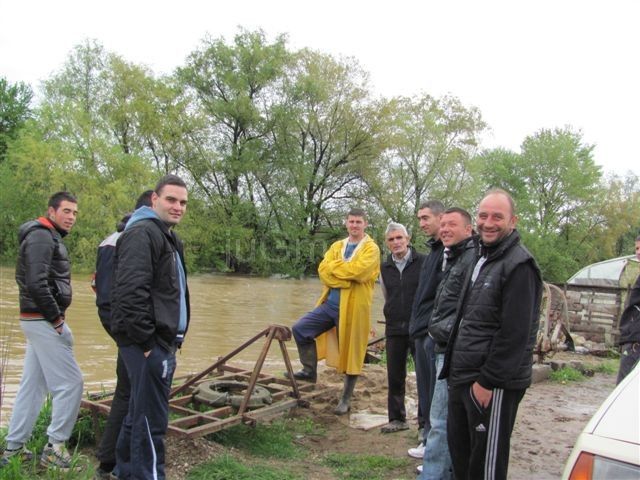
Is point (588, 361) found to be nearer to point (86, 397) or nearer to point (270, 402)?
point (270, 402)

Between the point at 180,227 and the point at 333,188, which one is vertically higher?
the point at 333,188

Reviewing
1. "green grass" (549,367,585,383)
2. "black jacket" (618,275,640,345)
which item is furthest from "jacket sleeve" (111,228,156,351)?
"green grass" (549,367,585,383)

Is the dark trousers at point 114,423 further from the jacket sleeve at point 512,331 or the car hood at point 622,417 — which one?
the car hood at point 622,417

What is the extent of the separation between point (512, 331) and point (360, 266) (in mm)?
2891

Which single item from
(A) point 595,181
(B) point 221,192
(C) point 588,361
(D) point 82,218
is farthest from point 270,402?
(A) point 595,181

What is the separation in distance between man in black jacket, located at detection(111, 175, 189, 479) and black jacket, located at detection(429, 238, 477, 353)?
1.76m

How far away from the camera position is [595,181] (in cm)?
4238

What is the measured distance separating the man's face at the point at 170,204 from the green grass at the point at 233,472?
6.09ft

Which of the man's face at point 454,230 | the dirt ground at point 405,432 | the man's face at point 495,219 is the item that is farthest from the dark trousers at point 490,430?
the dirt ground at point 405,432

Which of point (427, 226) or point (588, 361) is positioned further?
point (588, 361)

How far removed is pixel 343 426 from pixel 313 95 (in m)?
29.0

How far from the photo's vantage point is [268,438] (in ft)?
17.2

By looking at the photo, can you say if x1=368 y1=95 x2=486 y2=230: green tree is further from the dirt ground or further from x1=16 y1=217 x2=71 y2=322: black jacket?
x1=16 y1=217 x2=71 y2=322: black jacket

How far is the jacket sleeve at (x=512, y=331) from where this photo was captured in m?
3.14
